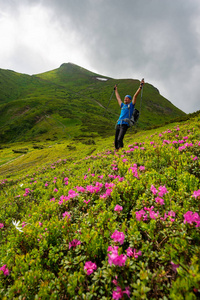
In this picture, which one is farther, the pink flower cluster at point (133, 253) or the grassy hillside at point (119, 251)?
the pink flower cluster at point (133, 253)

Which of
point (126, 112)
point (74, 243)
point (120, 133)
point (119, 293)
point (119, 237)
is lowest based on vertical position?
point (74, 243)

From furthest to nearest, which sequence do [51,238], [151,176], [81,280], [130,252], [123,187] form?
[151,176], [123,187], [51,238], [130,252], [81,280]

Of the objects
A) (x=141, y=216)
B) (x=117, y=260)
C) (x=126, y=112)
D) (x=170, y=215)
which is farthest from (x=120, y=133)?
(x=117, y=260)

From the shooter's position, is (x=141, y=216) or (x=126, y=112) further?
(x=126, y=112)

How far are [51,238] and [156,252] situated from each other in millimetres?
2000

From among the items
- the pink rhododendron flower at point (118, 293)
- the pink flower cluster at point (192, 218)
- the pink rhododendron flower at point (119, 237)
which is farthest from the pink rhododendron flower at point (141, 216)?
the pink rhododendron flower at point (118, 293)

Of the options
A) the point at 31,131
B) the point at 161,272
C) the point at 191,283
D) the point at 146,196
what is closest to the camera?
the point at 191,283

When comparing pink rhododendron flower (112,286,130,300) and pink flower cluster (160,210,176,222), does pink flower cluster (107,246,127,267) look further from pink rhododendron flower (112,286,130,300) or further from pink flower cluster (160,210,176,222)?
pink flower cluster (160,210,176,222)

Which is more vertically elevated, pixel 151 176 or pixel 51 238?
pixel 151 176

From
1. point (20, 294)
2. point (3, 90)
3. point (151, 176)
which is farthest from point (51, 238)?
point (3, 90)

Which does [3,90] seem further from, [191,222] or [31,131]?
[191,222]

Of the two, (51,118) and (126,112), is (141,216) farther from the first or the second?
(51,118)

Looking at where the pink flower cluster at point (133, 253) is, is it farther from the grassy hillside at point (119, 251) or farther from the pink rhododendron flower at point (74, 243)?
the pink rhododendron flower at point (74, 243)

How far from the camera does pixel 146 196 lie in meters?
3.37
